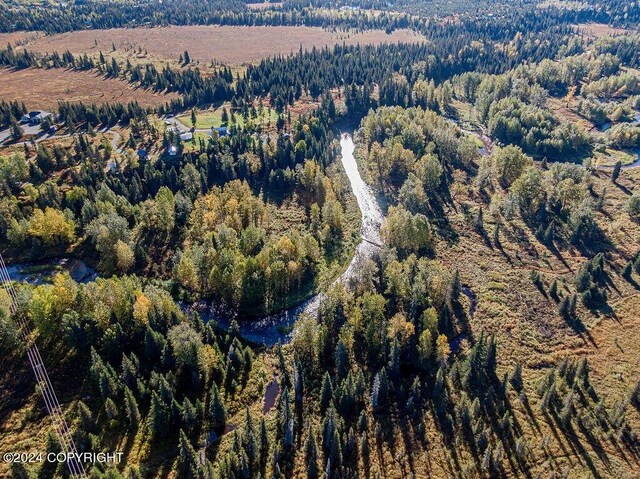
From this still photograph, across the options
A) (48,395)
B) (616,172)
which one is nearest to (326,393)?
(48,395)

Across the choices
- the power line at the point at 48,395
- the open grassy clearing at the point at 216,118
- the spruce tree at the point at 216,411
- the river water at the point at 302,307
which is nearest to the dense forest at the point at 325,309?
the spruce tree at the point at 216,411

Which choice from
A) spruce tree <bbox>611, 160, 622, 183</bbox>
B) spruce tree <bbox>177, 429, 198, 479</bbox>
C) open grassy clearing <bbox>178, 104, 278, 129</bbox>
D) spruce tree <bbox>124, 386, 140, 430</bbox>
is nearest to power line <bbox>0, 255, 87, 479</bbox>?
spruce tree <bbox>124, 386, 140, 430</bbox>

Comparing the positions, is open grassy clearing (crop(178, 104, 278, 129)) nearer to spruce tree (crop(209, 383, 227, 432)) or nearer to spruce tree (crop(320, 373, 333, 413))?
spruce tree (crop(320, 373, 333, 413))

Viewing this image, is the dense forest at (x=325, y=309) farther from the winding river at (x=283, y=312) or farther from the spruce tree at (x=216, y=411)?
the winding river at (x=283, y=312)

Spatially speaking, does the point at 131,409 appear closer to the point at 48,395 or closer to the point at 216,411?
the point at 216,411

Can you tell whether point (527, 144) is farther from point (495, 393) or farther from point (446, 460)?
point (446, 460)

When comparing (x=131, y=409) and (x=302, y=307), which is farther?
(x=302, y=307)

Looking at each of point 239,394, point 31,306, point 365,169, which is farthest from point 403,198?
point 31,306
